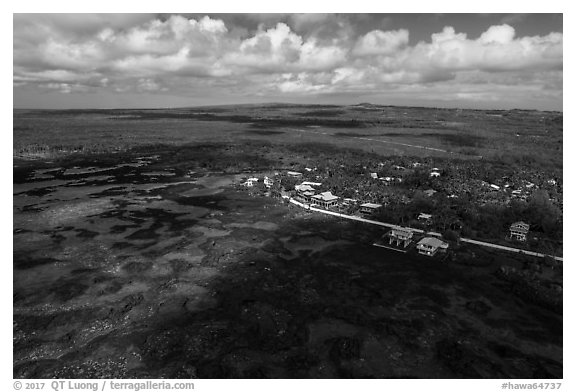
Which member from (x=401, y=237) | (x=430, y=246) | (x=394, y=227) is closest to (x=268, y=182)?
(x=394, y=227)

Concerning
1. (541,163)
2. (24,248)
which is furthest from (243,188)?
(541,163)

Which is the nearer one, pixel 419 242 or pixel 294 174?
pixel 419 242

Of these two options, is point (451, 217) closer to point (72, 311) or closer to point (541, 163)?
point (72, 311)

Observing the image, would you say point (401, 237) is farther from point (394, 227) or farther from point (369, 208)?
point (369, 208)

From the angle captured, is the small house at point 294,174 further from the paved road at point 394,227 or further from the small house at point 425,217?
the small house at point 425,217

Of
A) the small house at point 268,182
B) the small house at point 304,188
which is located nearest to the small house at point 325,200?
the small house at point 304,188

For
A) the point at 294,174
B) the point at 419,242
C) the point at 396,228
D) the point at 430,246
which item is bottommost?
the point at 430,246

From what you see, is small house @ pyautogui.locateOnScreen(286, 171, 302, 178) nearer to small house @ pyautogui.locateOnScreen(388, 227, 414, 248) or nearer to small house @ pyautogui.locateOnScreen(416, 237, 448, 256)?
small house @ pyautogui.locateOnScreen(388, 227, 414, 248)

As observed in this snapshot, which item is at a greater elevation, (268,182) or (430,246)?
(268,182)
